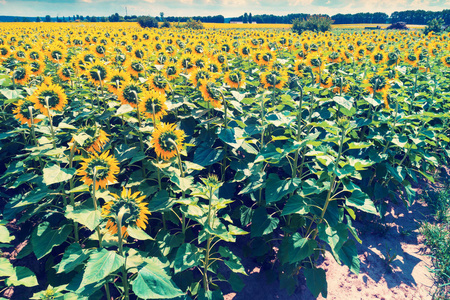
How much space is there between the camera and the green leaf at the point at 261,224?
295cm

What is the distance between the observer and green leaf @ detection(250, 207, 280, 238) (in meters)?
2.95

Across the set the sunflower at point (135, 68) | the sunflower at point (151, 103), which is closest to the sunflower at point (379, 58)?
the sunflower at point (135, 68)

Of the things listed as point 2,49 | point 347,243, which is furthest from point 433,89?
point 2,49

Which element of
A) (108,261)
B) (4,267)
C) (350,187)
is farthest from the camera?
(350,187)

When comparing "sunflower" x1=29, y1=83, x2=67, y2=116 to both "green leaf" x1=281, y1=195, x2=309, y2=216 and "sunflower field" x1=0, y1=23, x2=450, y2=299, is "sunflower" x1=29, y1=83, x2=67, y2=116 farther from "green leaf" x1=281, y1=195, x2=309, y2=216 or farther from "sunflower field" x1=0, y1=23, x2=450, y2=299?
"green leaf" x1=281, y1=195, x2=309, y2=216

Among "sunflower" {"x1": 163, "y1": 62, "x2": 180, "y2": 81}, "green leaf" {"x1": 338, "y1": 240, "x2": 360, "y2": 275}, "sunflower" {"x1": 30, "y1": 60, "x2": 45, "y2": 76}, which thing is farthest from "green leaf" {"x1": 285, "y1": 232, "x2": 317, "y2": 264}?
"sunflower" {"x1": 30, "y1": 60, "x2": 45, "y2": 76}

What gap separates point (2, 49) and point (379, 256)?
8.26m

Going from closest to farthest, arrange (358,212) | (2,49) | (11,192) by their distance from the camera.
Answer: (11,192) < (358,212) < (2,49)

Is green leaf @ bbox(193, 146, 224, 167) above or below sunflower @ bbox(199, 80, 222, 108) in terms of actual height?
below

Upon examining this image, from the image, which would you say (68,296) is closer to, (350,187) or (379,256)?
(350,187)

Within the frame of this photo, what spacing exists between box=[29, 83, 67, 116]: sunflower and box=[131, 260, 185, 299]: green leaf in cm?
228

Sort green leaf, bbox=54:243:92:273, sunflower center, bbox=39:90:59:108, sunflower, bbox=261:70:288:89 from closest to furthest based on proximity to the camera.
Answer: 1. green leaf, bbox=54:243:92:273
2. sunflower center, bbox=39:90:59:108
3. sunflower, bbox=261:70:288:89

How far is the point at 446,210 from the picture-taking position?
4715 mm

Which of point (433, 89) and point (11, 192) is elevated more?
point (433, 89)
